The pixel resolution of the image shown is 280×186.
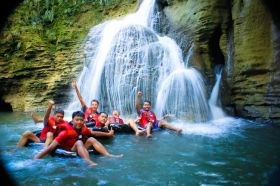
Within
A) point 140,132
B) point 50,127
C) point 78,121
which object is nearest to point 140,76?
point 140,132

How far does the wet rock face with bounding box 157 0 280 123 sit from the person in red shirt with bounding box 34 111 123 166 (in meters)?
6.91

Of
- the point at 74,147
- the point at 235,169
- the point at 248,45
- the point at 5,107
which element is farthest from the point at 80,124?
the point at 5,107

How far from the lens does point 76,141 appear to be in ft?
20.9

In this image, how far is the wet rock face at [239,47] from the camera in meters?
10.9

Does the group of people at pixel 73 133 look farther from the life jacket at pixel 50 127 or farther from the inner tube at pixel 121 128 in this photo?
the inner tube at pixel 121 128

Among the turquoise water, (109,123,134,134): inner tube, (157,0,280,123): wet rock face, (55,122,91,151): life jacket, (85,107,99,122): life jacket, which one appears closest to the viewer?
the turquoise water

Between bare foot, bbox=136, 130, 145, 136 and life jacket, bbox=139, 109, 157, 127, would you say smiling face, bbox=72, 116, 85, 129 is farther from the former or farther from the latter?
life jacket, bbox=139, 109, 157, 127

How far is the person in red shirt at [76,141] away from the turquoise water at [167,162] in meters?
0.17

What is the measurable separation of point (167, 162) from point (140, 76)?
21.0 ft

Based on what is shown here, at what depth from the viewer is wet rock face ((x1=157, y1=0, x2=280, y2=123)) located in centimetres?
1093

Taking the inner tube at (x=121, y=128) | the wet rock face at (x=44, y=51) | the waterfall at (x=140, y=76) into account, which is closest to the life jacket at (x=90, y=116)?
the inner tube at (x=121, y=128)

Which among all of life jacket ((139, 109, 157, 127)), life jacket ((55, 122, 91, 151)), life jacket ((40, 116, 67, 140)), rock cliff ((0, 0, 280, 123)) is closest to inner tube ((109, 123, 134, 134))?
life jacket ((139, 109, 157, 127))

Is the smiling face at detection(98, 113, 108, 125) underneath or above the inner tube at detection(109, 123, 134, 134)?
above

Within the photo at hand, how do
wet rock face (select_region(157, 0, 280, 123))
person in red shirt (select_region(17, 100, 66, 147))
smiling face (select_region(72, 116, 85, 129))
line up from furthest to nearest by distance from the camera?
wet rock face (select_region(157, 0, 280, 123)), person in red shirt (select_region(17, 100, 66, 147)), smiling face (select_region(72, 116, 85, 129))
